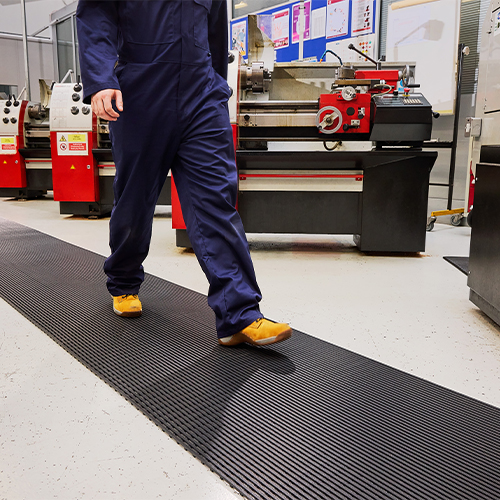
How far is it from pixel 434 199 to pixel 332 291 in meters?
3.29

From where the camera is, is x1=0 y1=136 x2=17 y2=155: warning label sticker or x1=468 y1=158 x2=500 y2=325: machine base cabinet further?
x1=0 y1=136 x2=17 y2=155: warning label sticker

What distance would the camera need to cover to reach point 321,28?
5551mm

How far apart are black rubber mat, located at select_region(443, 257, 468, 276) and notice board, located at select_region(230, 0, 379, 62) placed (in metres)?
3.04

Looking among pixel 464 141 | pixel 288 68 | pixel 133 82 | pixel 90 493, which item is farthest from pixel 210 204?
pixel 464 141

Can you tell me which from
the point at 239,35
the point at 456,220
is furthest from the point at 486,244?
the point at 239,35

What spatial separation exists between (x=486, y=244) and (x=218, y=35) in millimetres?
1232

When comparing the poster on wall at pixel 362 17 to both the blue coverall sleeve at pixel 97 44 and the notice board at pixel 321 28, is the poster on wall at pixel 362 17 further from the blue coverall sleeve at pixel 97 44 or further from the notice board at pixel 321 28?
the blue coverall sleeve at pixel 97 44

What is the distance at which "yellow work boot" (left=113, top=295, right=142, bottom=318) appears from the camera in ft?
5.99

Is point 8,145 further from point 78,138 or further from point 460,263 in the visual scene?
point 460,263

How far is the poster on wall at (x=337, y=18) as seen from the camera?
5.28 metres

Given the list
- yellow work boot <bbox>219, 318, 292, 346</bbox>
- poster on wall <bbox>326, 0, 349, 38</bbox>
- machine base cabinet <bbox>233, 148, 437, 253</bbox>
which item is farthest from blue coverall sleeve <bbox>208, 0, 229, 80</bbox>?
poster on wall <bbox>326, 0, 349, 38</bbox>

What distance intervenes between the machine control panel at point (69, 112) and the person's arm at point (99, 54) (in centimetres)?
315

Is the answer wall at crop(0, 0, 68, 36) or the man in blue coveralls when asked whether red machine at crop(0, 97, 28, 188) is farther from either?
the man in blue coveralls

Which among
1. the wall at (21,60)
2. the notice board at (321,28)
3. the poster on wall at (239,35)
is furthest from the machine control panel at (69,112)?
the wall at (21,60)
